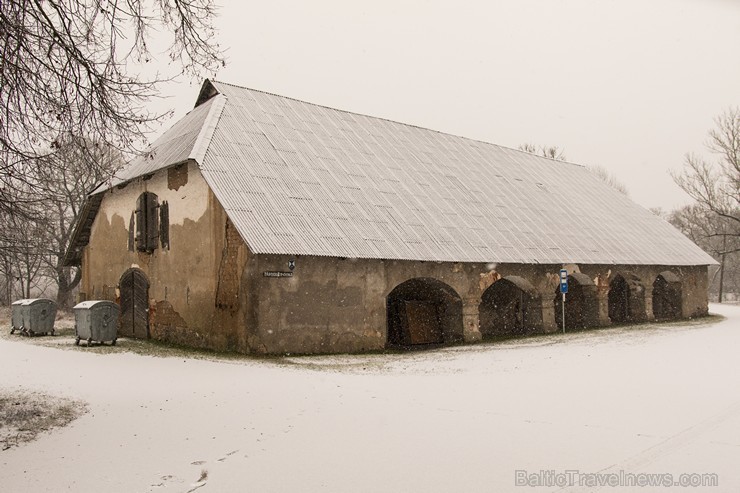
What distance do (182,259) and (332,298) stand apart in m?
4.27

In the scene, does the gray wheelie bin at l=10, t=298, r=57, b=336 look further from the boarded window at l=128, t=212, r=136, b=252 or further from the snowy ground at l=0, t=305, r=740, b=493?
the snowy ground at l=0, t=305, r=740, b=493

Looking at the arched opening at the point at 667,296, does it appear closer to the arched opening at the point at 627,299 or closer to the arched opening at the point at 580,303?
the arched opening at the point at 627,299

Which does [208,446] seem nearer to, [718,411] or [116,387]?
[116,387]

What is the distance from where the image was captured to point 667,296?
2561 cm

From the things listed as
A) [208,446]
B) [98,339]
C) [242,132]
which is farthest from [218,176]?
[208,446]

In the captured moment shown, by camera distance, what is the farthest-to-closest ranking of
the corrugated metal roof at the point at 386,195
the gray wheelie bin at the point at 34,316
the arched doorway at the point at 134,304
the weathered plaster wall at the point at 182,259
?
the gray wheelie bin at the point at 34,316 → the arched doorway at the point at 134,304 → the corrugated metal roof at the point at 386,195 → the weathered plaster wall at the point at 182,259

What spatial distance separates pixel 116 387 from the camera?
8.95 meters

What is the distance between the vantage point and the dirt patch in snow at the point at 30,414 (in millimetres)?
6211

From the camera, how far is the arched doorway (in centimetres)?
1712

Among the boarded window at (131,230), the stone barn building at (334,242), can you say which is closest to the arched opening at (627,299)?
the stone barn building at (334,242)

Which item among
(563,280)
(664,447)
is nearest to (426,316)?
(563,280)

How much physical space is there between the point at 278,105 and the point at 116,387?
12749mm

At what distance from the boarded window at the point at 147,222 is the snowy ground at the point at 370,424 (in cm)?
507

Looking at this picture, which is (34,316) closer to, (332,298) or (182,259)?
(182,259)
